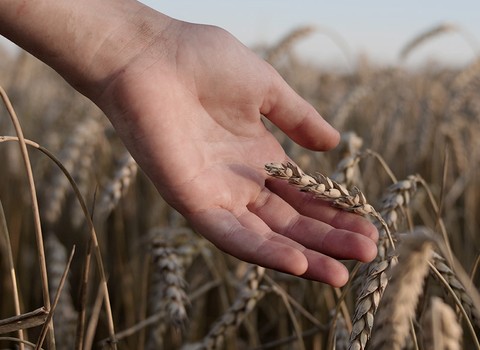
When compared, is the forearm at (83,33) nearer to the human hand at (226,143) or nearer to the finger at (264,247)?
the human hand at (226,143)

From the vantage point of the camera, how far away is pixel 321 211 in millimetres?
1345

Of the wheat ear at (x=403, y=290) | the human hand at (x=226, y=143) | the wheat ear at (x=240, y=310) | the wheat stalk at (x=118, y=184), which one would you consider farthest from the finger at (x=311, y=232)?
the wheat ear at (x=403, y=290)

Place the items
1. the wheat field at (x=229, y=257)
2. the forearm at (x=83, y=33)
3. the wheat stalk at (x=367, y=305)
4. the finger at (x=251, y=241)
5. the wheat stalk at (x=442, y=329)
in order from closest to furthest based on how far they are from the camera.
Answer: the wheat stalk at (x=442, y=329) → the wheat stalk at (x=367, y=305) → the wheat field at (x=229, y=257) → the finger at (x=251, y=241) → the forearm at (x=83, y=33)

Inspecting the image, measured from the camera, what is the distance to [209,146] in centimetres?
146

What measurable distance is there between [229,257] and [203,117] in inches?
41.6

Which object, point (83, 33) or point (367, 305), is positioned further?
point (83, 33)

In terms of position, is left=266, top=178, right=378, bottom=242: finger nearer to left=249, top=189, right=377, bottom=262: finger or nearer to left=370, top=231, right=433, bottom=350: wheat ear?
left=249, top=189, right=377, bottom=262: finger

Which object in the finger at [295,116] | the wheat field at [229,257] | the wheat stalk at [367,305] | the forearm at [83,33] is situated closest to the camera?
the wheat stalk at [367,305]

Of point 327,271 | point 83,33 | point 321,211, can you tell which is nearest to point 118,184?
point 83,33

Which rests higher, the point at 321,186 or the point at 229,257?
the point at 321,186

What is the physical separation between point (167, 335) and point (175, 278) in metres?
0.82

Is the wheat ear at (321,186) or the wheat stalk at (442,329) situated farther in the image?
the wheat ear at (321,186)

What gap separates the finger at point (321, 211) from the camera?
3.96 ft

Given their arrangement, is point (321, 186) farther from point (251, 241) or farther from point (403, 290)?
point (403, 290)
